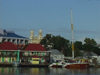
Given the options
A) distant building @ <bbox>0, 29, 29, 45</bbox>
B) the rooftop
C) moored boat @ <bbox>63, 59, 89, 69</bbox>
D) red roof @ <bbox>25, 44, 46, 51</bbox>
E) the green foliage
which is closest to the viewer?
moored boat @ <bbox>63, 59, 89, 69</bbox>

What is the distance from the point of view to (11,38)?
15262 cm

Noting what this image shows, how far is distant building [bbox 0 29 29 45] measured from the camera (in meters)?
150

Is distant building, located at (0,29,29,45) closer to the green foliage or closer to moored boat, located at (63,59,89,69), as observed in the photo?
the green foliage

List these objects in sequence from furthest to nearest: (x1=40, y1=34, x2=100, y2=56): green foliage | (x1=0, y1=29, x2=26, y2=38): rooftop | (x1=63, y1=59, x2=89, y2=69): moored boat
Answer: (x1=0, y1=29, x2=26, y2=38): rooftop → (x1=40, y1=34, x2=100, y2=56): green foliage → (x1=63, y1=59, x2=89, y2=69): moored boat

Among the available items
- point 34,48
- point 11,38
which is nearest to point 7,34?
point 11,38

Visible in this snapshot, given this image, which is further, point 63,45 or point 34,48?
point 63,45

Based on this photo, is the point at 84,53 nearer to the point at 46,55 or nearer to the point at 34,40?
the point at 46,55

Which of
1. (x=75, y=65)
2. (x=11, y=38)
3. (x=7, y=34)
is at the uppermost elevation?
(x=7, y=34)

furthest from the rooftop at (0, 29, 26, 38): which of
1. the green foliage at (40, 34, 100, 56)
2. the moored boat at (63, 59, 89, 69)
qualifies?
→ the moored boat at (63, 59, 89, 69)

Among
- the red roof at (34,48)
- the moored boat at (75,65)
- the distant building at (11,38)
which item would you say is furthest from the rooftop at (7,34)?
the moored boat at (75,65)

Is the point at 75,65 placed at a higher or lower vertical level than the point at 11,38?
lower

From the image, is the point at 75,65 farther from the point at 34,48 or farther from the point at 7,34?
the point at 7,34

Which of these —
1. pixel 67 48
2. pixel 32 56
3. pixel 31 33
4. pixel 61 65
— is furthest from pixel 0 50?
pixel 31 33

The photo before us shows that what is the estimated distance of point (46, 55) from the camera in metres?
→ 107
